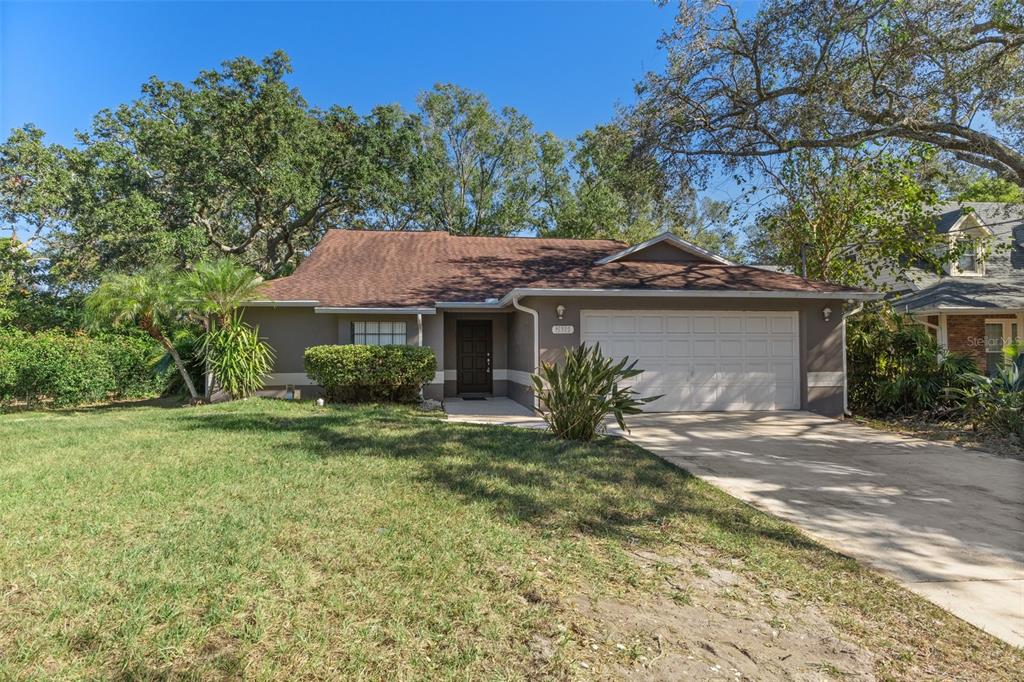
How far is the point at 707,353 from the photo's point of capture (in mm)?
12102

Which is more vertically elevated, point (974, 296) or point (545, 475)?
point (974, 296)

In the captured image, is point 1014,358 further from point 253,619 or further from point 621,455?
point 253,619

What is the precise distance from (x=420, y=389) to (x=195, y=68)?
17642 millimetres

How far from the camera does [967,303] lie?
15430 mm

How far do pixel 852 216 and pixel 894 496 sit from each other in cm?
1188

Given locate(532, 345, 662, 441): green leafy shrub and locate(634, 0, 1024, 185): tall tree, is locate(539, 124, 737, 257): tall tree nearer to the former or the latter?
locate(634, 0, 1024, 185): tall tree

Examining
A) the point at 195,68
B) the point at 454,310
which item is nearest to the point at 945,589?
the point at 454,310

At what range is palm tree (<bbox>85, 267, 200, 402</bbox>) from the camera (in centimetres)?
1148

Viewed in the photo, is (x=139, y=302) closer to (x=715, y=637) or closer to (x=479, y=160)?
(x=715, y=637)

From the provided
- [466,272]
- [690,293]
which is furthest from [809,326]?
[466,272]

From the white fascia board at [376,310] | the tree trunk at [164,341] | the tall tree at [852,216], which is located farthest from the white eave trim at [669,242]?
the tree trunk at [164,341]

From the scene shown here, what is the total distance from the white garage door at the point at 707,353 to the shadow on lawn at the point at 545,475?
13.5ft

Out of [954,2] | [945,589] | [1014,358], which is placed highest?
[954,2]

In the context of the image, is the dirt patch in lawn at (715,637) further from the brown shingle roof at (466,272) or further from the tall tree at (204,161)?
the tall tree at (204,161)
